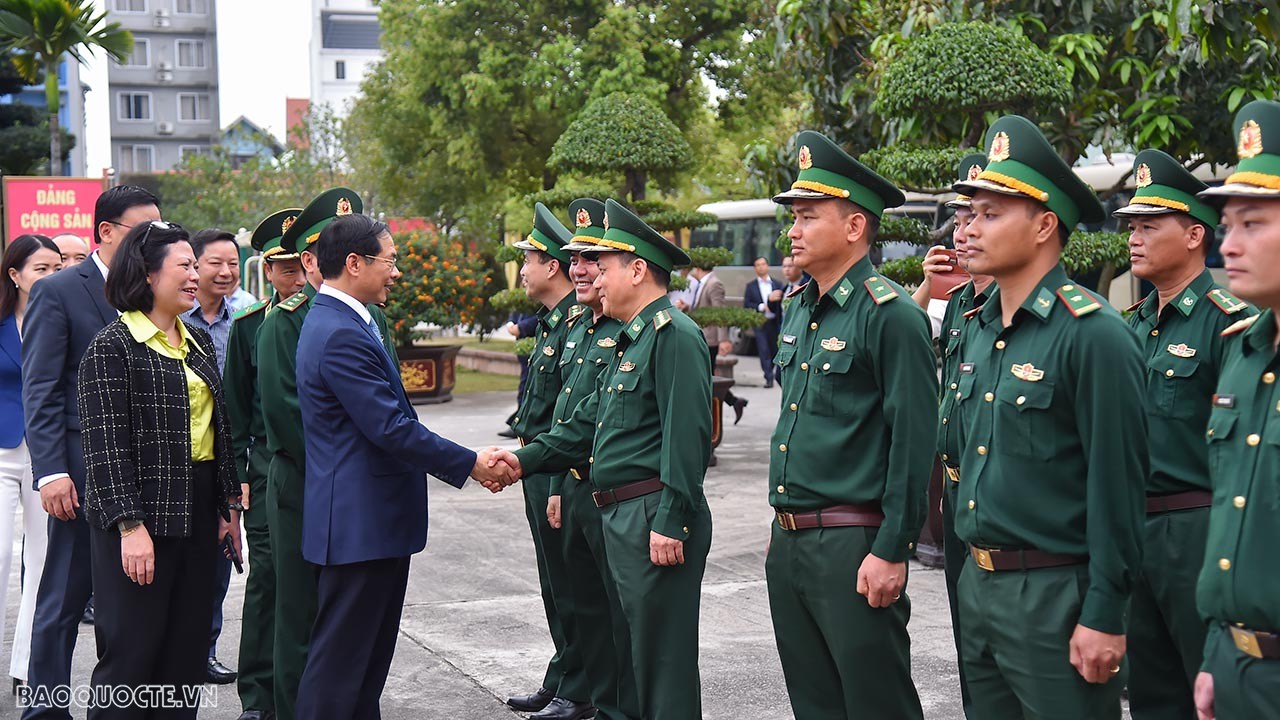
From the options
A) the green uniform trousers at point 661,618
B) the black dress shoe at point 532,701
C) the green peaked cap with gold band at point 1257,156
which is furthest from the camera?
the black dress shoe at point 532,701

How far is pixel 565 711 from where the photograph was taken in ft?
18.0

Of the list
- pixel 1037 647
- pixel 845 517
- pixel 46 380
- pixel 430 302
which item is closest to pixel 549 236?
pixel 46 380

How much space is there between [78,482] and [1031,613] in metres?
3.73

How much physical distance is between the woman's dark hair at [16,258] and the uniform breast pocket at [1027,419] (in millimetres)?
4706

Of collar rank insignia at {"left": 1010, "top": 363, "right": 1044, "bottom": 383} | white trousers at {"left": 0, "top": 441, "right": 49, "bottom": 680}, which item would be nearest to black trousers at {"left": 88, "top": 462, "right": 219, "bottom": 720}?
white trousers at {"left": 0, "top": 441, "right": 49, "bottom": 680}

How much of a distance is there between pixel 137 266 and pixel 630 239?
1.74 metres

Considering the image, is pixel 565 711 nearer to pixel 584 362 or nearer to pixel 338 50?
pixel 584 362

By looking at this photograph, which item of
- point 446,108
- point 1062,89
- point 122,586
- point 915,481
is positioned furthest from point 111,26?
point 915,481

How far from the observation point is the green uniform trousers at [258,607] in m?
5.56

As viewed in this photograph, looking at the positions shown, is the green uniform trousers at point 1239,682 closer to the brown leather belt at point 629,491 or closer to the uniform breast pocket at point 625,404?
the brown leather belt at point 629,491

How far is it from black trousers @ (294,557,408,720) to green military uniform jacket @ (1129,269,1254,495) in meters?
2.66

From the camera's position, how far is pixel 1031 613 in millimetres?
3273

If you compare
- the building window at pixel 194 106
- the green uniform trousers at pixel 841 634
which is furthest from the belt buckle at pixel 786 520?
the building window at pixel 194 106

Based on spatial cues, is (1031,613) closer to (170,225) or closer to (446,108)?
(170,225)
